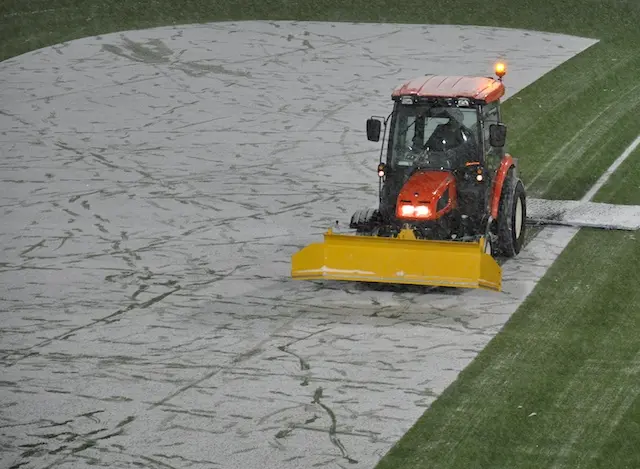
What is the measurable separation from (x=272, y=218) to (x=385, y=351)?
5.05 metres

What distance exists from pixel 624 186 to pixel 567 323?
234 inches

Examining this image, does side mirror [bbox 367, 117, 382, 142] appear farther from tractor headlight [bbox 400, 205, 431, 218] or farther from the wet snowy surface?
the wet snowy surface

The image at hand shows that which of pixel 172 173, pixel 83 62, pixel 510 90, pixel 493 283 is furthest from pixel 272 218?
pixel 83 62

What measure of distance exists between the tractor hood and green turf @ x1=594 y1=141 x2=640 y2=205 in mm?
4473

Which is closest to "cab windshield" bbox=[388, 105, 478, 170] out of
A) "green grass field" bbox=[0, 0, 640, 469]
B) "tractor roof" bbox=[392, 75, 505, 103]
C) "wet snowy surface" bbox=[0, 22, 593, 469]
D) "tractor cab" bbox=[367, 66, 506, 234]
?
"tractor cab" bbox=[367, 66, 506, 234]

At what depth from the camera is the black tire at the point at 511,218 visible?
15586mm

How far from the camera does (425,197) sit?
14.6m

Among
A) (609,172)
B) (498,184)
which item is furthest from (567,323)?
(609,172)

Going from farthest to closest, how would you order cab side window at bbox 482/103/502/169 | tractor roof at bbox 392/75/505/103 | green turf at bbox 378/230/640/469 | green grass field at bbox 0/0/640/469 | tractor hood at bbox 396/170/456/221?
cab side window at bbox 482/103/502/169 → tractor roof at bbox 392/75/505/103 → tractor hood at bbox 396/170/456/221 → green grass field at bbox 0/0/640/469 → green turf at bbox 378/230/640/469

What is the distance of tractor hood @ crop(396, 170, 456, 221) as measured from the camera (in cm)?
1461

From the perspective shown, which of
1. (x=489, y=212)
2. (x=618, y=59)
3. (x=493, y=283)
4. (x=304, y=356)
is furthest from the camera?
(x=618, y=59)

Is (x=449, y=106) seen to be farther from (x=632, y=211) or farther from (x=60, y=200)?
(x=60, y=200)

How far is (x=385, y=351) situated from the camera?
13156mm

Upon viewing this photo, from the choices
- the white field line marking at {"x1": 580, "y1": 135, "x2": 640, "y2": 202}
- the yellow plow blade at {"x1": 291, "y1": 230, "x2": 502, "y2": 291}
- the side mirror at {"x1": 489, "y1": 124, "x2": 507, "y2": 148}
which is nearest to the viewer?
the yellow plow blade at {"x1": 291, "y1": 230, "x2": 502, "y2": 291}
